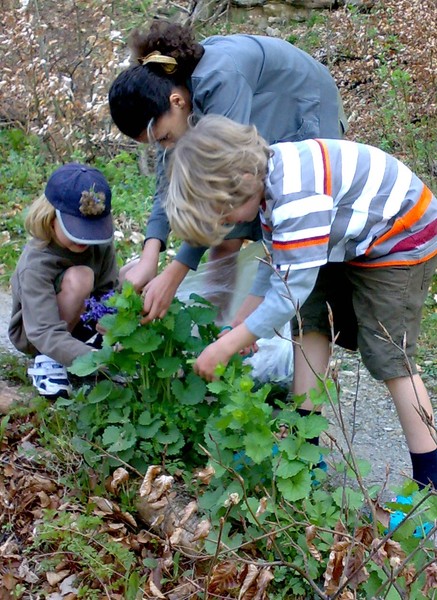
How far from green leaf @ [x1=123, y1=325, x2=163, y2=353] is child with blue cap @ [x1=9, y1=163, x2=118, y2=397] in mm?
553

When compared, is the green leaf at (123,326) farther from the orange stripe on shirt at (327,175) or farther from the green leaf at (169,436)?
the orange stripe on shirt at (327,175)

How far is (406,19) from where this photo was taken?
228 inches

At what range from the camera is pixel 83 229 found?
10.9ft

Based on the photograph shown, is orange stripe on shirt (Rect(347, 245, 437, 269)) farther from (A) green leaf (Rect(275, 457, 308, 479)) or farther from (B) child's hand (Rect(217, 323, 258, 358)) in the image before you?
(A) green leaf (Rect(275, 457, 308, 479))

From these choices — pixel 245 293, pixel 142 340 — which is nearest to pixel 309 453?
pixel 142 340

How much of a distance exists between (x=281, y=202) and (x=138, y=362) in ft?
2.84

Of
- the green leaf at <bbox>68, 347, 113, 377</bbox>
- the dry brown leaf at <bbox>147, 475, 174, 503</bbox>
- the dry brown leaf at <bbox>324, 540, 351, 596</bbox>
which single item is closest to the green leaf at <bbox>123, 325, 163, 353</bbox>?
the green leaf at <bbox>68, 347, 113, 377</bbox>

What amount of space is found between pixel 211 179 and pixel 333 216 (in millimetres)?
431

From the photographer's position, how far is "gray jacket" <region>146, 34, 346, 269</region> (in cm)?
284

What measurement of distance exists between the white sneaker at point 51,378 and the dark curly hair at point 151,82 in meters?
1.05

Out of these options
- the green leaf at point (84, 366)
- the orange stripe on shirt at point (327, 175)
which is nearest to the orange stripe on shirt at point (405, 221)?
the orange stripe on shirt at point (327, 175)

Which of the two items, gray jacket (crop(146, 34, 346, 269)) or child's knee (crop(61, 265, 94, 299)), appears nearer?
gray jacket (crop(146, 34, 346, 269))

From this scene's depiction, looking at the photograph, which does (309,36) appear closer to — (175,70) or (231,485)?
(175,70)

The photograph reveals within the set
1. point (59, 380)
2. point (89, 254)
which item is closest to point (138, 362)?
point (59, 380)
